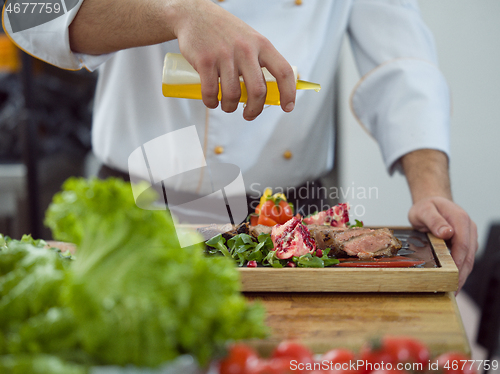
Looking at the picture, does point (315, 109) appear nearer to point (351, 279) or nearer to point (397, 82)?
point (397, 82)

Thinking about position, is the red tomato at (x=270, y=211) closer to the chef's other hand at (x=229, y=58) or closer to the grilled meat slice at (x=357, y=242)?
the grilled meat slice at (x=357, y=242)

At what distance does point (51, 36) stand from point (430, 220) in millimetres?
1060

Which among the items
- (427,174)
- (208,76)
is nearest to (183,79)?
(208,76)

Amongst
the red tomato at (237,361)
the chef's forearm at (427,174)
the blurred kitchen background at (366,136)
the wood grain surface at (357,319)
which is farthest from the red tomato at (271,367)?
the blurred kitchen background at (366,136)

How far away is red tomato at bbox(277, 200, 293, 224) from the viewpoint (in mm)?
1225

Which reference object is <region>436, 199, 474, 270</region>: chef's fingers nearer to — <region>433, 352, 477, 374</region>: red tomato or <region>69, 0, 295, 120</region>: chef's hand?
<region>69, 0, 295, 120</region>: chef's hand

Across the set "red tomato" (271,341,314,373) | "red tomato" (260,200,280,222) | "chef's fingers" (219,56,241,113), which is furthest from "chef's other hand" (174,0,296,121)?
"red tomato" (271,341,314,373)

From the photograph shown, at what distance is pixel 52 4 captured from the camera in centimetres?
111

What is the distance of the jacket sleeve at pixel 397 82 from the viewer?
147 centimetres

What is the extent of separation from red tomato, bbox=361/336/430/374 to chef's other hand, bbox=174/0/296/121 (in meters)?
0.52

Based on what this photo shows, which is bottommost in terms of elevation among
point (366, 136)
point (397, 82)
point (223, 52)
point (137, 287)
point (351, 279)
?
point (366, 136)

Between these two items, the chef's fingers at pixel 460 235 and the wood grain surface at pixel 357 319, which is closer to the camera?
the wood grain surface at pixel 357 319

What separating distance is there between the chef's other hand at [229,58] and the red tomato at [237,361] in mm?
507

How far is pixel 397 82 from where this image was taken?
1557mm
